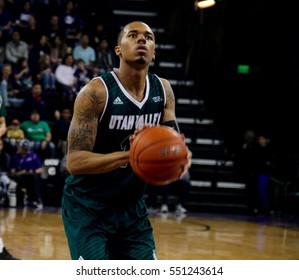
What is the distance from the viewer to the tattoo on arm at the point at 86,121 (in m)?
3.49

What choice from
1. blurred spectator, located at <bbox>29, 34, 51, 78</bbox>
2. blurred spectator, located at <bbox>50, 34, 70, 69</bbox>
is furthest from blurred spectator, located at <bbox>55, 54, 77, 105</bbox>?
blurred spectator, located at <bbox>29, 34, 51, 78</bbox>

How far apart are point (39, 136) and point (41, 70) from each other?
178cm

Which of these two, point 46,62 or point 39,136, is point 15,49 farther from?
point 39,136

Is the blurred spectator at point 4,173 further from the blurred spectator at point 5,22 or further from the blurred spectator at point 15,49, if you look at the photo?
the blurred spectator at point 5,22

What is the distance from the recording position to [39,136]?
12.4 metres

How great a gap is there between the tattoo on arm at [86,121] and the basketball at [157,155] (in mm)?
318

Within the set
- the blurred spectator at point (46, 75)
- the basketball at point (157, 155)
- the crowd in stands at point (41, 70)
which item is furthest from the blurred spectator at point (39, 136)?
the basketball at point (157, 155)

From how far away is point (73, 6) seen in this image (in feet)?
51.5

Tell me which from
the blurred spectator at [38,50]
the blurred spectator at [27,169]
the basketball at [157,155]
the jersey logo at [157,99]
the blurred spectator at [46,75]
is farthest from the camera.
A: the blurred spectator at [38,50]

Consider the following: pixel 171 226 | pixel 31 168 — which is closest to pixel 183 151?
pixel 171 226

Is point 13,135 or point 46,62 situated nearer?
point 13,135

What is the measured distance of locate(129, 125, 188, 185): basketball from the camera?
10.6 feet

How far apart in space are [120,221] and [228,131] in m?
12.0

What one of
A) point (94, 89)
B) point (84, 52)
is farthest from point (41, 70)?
point (94, 89)
